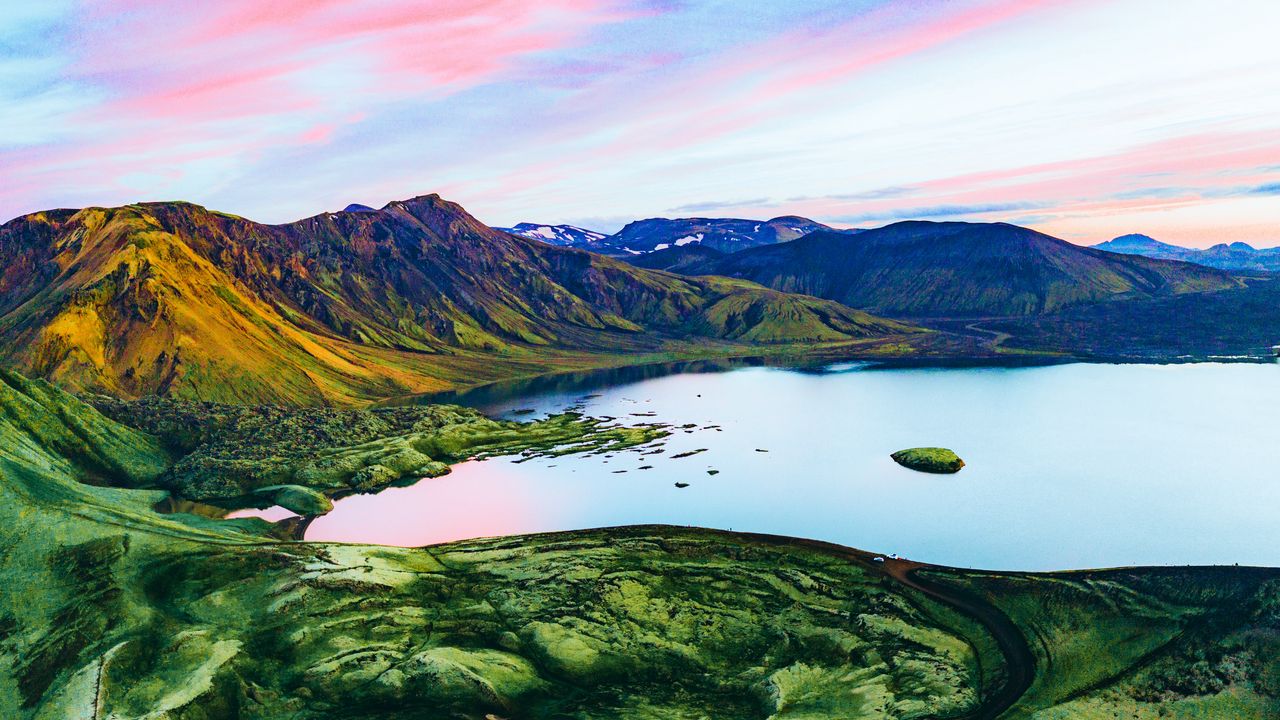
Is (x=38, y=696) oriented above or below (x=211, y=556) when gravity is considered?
below

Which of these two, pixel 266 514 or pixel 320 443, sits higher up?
pixel 320 443

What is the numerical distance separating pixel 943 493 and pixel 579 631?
253 ft

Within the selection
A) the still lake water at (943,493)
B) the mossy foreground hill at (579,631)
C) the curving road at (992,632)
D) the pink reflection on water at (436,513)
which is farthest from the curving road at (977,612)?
the pink reflection on water at (436,513)

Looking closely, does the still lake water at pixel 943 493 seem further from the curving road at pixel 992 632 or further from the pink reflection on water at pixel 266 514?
the curving road at pixel 992 632

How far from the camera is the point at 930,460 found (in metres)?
138

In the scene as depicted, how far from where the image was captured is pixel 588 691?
6378cm

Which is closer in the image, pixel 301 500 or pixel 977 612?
pixel 977 612

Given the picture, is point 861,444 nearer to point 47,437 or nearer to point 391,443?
point 391,443

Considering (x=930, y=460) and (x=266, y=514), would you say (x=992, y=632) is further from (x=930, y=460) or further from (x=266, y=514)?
(x=266, y=514)

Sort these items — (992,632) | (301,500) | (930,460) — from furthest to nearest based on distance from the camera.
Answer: (930,460) → (301,500) → (992,632)

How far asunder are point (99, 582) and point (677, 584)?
6341 centimetres

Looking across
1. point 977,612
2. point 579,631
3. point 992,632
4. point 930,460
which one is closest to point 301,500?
point 579,631

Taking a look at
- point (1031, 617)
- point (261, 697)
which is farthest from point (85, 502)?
point (1031, 617)

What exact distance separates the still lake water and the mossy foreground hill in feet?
51.3
